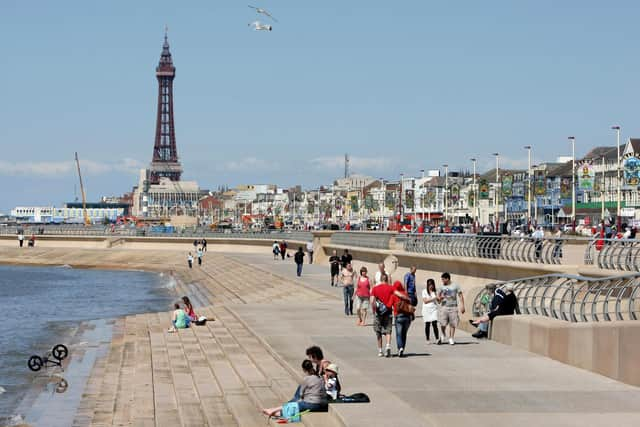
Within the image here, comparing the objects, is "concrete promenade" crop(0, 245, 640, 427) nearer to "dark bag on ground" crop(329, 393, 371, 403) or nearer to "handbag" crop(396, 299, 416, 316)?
"dark bag on ground" crop(329, 393, 371, 403)

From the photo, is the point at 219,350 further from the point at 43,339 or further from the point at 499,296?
the point at 43,339

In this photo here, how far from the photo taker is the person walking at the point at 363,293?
25.7m

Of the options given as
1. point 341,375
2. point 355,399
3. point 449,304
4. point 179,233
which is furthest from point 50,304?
point 179,233

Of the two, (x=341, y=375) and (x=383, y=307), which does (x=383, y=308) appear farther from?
(x=341, y=375)

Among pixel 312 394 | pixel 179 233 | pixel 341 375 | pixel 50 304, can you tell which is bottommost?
pixel 50 304

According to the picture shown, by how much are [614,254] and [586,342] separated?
17.7ft

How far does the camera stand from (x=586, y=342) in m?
18.0

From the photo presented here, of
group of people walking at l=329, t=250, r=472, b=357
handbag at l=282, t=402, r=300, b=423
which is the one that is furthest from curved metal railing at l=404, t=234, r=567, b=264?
handbag at l=282, t=402, r=300, b=423

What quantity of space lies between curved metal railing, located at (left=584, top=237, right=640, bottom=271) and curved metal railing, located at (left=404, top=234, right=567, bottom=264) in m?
1.55

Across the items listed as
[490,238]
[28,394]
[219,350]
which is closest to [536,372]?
[219,350]

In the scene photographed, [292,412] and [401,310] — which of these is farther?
[401,310]

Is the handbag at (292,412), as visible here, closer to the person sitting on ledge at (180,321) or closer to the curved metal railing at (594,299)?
the curved metal railing at (594,299)

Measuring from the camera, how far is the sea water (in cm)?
2677

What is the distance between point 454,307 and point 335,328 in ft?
17.9
